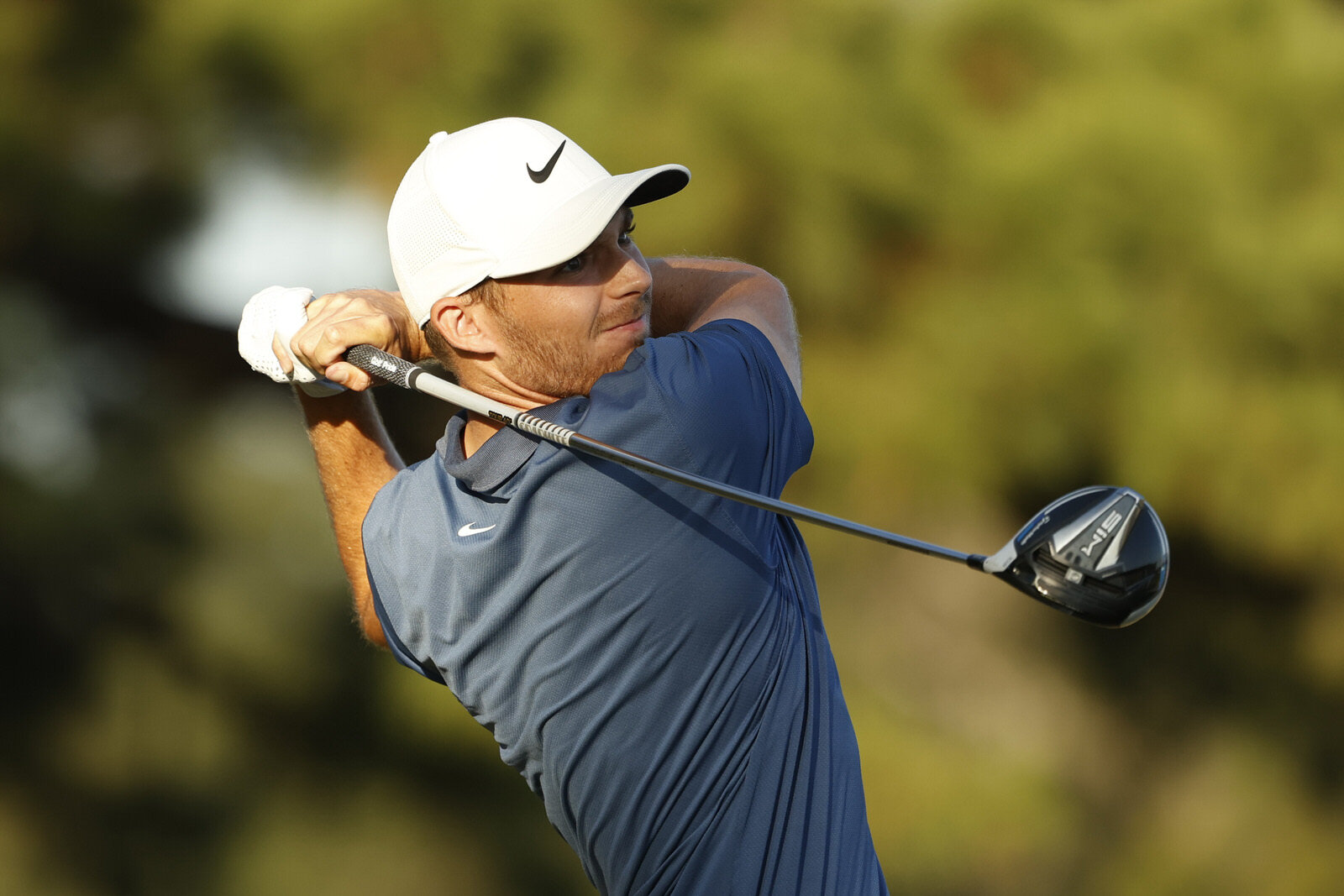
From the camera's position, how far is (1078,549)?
35.9 inches

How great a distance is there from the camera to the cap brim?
3.50 feet

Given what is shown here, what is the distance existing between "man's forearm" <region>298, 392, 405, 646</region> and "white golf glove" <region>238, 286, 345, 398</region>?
0.15 feet

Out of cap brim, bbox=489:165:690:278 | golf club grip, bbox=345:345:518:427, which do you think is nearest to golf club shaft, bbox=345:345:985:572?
golf club grip, bbox=345:345:518:427

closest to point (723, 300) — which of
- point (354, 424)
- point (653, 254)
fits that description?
point (354, 424)

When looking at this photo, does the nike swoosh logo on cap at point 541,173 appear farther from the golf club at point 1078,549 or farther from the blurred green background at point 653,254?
the blurred green background at point 653,254

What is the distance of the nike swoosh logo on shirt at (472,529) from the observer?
1.05m

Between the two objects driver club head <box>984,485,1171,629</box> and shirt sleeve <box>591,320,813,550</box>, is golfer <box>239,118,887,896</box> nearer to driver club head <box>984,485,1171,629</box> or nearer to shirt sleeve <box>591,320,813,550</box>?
shirt sleeve <box>591,320,813,550</box>

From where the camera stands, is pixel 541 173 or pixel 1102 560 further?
pixel 541 173

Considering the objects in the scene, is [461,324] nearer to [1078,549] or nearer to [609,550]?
[609,550]

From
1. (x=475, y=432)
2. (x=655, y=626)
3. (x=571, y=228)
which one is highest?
(x=571, y=228)

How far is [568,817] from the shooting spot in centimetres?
117

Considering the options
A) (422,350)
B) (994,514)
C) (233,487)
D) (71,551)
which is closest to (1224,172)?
(994,514)

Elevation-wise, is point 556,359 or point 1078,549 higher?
point 556,359

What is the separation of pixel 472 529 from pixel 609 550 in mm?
121
